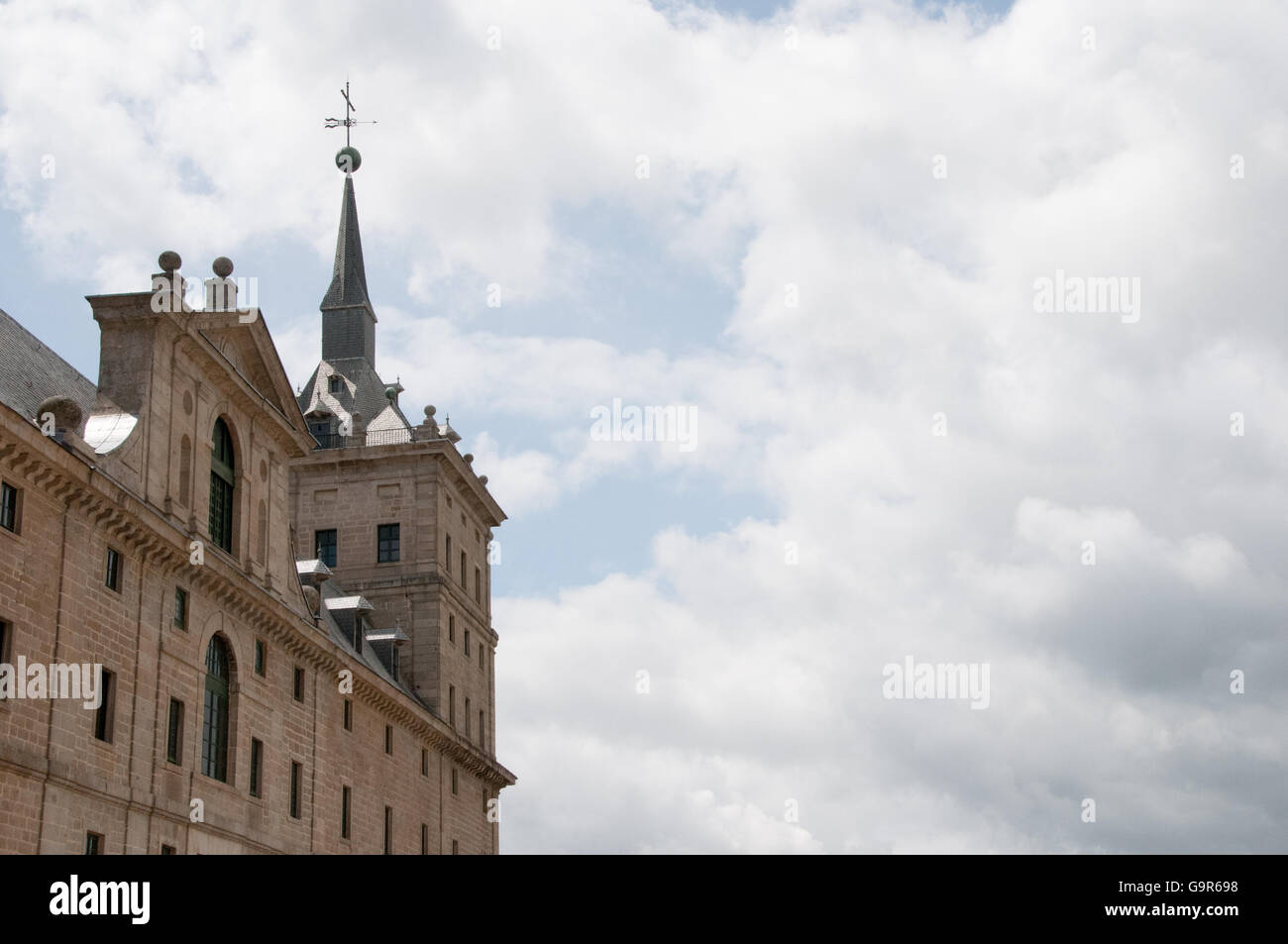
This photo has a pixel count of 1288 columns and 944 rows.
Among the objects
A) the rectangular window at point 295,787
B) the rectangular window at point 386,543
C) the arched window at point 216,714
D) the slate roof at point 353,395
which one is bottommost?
the rectangular window at point 295,787

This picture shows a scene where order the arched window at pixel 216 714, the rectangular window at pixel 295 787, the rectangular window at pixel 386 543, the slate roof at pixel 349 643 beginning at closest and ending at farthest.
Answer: the arched window at pixel 216 714 → the rectangular window at pixel 295 787 → the slate roof at pixel 349 643 → the rectangular window at pixel 386 543

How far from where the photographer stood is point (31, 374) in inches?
1316

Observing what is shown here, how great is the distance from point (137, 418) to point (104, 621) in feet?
17.8

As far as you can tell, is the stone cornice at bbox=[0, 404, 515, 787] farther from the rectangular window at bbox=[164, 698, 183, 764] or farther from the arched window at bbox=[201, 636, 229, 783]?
A: the rectangular window at bbox=[164, 698, 183, 764]

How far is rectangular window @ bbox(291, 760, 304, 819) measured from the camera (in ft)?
135

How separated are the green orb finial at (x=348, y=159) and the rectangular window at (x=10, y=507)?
162ft

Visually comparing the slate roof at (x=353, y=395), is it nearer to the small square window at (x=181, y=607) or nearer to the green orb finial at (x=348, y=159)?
the green orb finial at (x=348, y=159)

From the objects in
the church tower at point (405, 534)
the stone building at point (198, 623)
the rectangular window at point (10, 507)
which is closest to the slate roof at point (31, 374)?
the stone building at point (198, 623)

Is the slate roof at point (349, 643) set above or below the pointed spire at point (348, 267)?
below

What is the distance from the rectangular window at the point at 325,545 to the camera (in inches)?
2408

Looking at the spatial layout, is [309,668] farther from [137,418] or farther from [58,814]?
[58,814]

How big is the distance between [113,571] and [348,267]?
41858 millimetres
